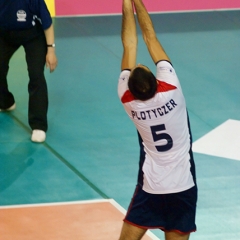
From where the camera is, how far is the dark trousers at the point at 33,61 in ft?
19.7

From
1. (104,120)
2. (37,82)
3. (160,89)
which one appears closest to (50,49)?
(37,82)

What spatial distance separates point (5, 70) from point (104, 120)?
1.30 meters

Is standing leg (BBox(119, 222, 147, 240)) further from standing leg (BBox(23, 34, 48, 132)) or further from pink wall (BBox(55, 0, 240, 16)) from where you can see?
pink wall (BBox(55, 0, 240, 16))

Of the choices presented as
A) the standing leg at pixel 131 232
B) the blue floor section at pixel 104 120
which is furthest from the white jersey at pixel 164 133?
the blue floor section at pixel 104 120

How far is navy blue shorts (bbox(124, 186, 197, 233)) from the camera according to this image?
12.3 ft

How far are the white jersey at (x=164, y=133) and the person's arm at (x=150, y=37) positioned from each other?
14cm

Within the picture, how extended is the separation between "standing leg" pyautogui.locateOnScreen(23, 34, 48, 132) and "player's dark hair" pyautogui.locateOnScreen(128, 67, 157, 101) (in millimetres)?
2633

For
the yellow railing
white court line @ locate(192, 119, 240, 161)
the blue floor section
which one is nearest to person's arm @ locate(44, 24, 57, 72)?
the blue floor section

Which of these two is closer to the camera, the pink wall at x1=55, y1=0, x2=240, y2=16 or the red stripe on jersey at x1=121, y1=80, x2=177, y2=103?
the red stripe on jersey at x1=121, y1=80, x2=177, y2=103

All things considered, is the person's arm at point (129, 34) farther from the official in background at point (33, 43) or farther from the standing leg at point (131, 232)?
the official in background at point (33, 43)

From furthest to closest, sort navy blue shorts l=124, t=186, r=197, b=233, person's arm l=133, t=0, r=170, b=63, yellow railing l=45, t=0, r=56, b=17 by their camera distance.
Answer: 1. yellow railing l=45, t=0, r=56, b=17
2. person's arm l=133, t=0, r=170, b=63
3. navy blue shorts l=124, t=186, r=197, b=233

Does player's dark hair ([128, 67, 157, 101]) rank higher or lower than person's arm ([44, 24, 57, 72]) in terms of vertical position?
higher

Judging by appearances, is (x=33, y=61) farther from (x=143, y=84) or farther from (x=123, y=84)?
(x=143, y=84)

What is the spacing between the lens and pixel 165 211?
12.5ft
